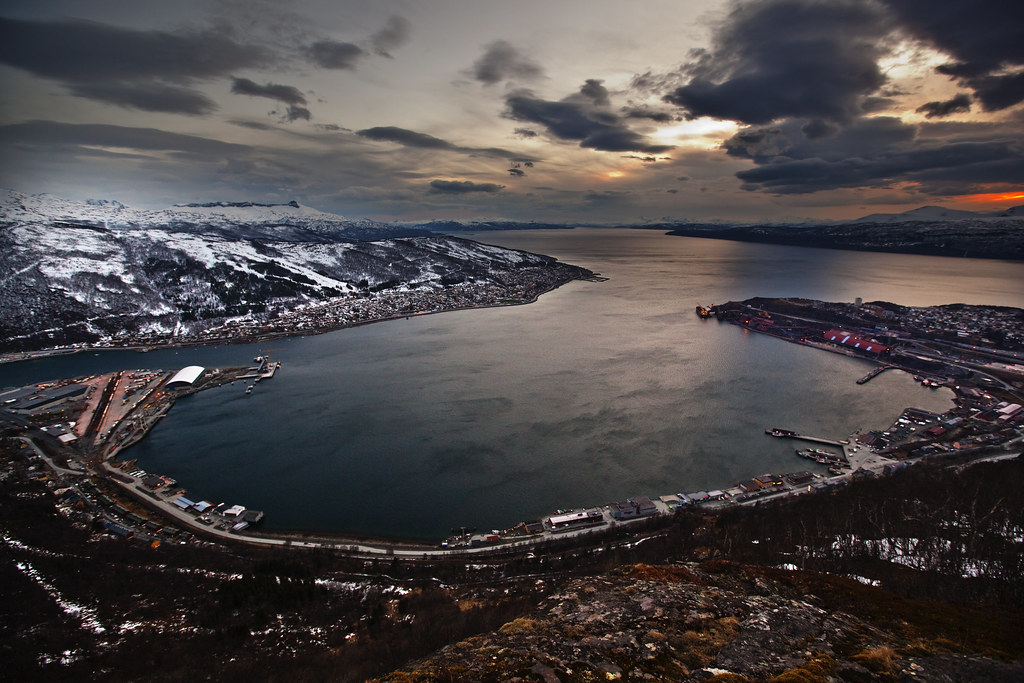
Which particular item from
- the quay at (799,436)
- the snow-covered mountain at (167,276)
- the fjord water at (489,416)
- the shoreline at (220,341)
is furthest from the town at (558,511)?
the snow-covered mountain at (167,276)

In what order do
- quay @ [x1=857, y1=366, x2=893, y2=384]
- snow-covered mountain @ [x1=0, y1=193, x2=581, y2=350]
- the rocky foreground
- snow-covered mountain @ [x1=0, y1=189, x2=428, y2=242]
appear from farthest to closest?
snow-covered mountain @ [x1=0, y1=189, x2=428, y2=242] → snow-covered mountain @ [x1=0, y1=193, x2=581, y2=350] → quay @ [x1=857, y1=366, x2=893, y2=384] → the rocky foreground

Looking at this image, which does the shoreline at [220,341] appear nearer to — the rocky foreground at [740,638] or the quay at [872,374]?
the quay at [872,374]

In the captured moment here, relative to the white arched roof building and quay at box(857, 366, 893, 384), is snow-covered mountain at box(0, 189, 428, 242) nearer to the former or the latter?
the white arched roof building

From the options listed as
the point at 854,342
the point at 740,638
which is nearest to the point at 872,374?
the point at 854,342

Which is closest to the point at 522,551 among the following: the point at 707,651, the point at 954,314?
the point at 707,651

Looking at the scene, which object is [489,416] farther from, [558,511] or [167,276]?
[167,276]

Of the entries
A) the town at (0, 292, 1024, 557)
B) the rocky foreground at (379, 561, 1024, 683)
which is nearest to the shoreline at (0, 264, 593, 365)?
the town at (0, 292, 1024, 557)

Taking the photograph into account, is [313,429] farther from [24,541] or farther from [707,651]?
[707,651]
